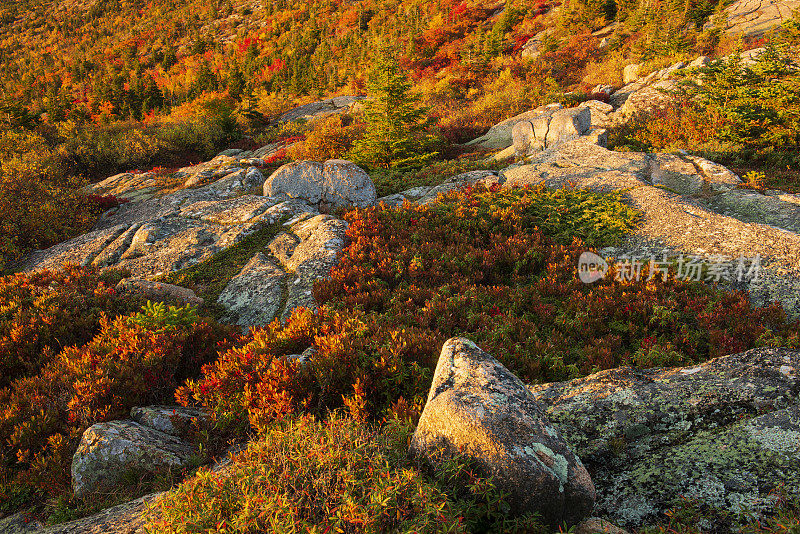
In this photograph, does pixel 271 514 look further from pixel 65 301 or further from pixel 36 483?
pixel 65 301

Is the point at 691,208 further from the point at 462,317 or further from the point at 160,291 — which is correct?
the point at 160,291

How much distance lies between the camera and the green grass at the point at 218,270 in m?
7.42

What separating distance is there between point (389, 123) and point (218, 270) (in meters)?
9.61

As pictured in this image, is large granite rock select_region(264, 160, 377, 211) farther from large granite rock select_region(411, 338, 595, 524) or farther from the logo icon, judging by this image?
large granite rock select_region(411, 338, 595, 524)

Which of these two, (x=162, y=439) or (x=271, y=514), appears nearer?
(x=271, y=514)

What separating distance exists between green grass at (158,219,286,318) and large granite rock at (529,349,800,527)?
620 cm

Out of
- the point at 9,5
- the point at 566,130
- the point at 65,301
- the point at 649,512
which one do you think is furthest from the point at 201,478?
the point at 9,5

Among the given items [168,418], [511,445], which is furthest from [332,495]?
[168,418]

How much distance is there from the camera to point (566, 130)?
640 inches

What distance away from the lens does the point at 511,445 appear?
8.51 ft

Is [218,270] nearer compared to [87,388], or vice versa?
[87,388]

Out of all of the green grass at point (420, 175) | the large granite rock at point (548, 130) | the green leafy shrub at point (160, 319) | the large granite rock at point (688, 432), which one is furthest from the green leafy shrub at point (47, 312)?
the large granite rock at point (548, 130)

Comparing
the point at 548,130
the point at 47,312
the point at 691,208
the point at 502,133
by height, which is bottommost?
the point at 502,133

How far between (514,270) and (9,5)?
13610 cm
